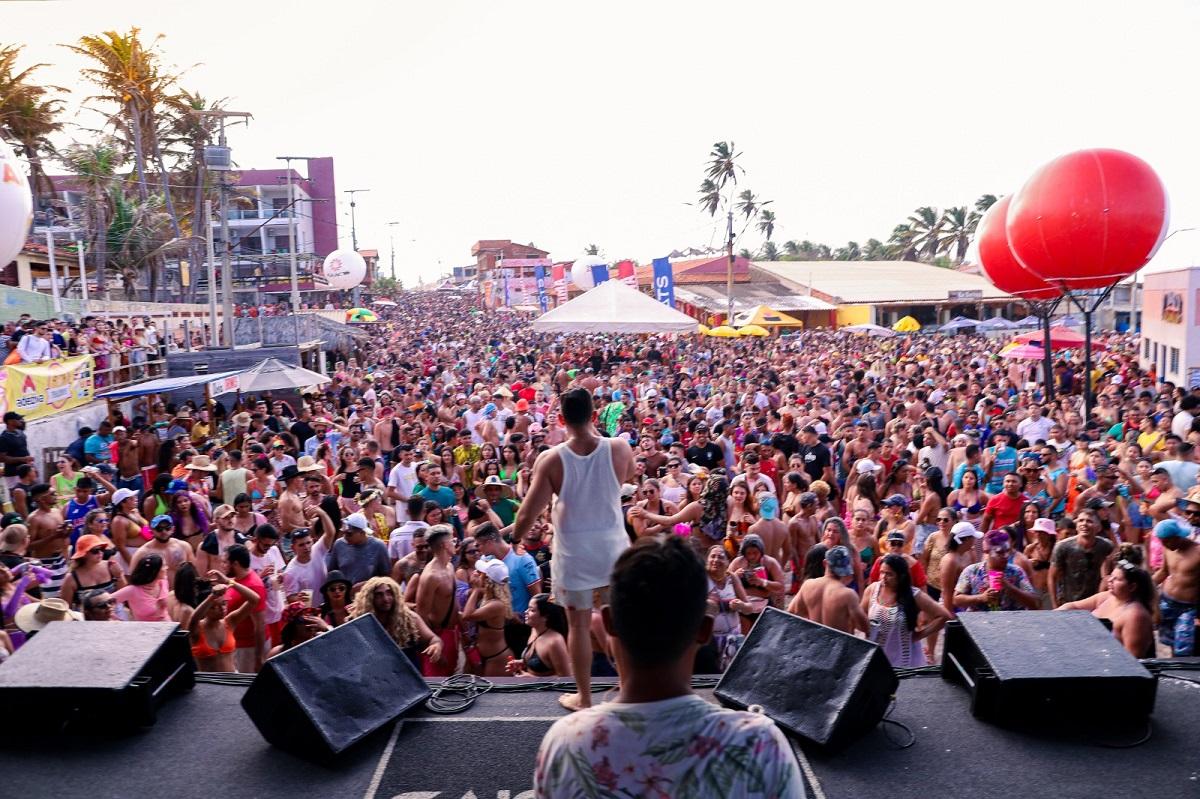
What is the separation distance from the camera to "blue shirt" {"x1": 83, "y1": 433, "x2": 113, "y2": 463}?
10.4 metres

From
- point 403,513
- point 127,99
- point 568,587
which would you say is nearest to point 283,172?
point 127,99

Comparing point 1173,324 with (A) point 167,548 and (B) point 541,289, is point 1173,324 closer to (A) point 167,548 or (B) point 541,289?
(A) point 167,548

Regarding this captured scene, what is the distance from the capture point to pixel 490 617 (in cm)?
525

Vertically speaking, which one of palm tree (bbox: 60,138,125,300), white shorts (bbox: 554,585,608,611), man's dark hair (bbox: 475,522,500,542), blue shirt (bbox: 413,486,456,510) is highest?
palm tree (bbox: 60,138,125,300)

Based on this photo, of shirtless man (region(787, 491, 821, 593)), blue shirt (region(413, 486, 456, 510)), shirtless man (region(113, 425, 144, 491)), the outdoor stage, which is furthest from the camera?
shirtless man (region(113, 425, 144, 491))

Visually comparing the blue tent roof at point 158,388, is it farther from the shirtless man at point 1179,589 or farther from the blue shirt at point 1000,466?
the shirtless man at point 1179,589

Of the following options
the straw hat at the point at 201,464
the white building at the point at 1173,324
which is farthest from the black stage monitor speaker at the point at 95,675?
the white building at the point at 1173,324

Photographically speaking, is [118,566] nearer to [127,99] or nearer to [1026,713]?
[1026,713]

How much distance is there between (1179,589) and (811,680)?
124 inches

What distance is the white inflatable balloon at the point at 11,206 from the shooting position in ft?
30.6

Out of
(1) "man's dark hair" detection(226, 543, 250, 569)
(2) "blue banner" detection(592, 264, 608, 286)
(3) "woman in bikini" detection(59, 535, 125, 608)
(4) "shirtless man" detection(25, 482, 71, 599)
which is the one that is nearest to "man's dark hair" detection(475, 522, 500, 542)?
(1) "man's dark hair" detection(226, 543, 250, 569)

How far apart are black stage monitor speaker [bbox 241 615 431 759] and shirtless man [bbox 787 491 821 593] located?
4.17 m

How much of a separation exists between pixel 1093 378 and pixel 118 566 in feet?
57.0

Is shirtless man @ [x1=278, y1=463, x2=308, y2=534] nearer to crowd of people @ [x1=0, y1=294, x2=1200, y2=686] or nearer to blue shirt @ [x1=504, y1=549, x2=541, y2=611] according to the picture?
crowd of people @ [x1=0, y1=294, x2=1200, y2=686]
